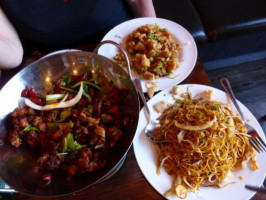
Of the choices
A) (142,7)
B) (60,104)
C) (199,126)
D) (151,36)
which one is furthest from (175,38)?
(60,104)

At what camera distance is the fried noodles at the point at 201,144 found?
3.27ft

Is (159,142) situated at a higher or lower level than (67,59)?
lower

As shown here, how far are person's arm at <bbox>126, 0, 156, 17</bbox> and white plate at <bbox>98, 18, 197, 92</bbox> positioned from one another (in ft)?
0.38

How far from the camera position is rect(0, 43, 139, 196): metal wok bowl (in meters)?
0.82

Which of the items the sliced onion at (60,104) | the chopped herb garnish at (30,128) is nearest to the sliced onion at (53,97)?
the sliced onion at (60,104)

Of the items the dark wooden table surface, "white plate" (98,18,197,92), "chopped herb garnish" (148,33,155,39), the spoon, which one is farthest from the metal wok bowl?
"chopped herb garnish" (148,33,155,39)

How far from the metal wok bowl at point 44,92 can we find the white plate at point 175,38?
0.28 meters

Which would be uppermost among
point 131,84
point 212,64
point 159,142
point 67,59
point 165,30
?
point 67,59

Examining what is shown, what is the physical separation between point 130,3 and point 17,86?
3.26 feet

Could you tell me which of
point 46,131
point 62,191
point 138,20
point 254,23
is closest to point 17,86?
point 46,131

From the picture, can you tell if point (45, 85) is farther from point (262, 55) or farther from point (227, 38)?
point (262, 55)

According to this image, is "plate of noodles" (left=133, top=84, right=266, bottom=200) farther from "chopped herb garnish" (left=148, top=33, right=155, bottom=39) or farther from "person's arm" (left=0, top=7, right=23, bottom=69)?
"person's arm" (left=0, top=7, right=23, bottom=69)

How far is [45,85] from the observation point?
1077mm

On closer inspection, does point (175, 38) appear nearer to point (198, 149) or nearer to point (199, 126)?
point (199, 126)
